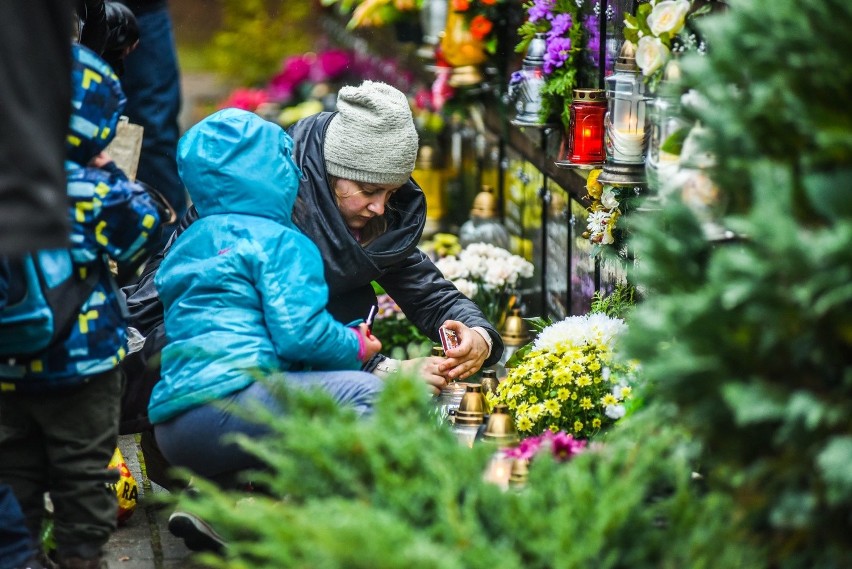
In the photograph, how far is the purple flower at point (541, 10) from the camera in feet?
16.7

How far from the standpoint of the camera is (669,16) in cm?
340

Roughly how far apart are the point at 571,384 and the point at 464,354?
1.63 ft

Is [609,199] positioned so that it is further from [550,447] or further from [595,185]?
[550,447]

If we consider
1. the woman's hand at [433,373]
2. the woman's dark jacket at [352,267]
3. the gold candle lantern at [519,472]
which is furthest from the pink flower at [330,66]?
the gold candle lantern at [519,472]

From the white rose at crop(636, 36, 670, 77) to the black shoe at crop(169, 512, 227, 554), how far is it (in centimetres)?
179

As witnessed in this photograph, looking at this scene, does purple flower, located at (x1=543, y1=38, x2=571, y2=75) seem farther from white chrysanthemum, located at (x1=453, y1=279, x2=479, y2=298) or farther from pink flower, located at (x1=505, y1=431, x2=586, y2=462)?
pink flower, located at (x1=505, y1=431, x2=586, y2=462)

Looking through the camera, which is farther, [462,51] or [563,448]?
[462,51]

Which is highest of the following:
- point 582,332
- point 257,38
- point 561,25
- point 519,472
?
point 561,25

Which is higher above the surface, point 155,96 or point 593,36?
point 593,36

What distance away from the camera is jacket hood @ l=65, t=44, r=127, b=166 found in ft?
10.1

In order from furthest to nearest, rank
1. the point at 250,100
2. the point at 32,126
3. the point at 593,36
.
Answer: the point at 250,100, the point at 593,36, the point at 32,126

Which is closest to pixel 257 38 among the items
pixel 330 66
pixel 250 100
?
pixel 250 100

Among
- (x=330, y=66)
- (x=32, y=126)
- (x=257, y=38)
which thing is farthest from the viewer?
(x=257, y=38)

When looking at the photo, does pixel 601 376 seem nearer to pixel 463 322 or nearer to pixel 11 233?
pixel 463 322
